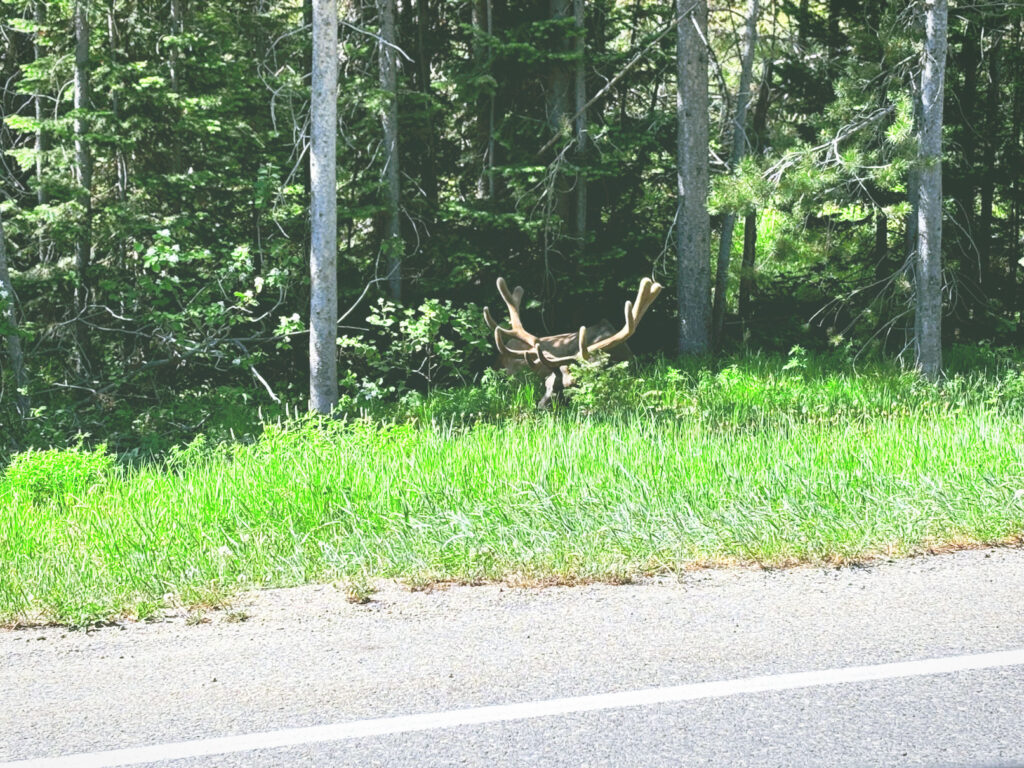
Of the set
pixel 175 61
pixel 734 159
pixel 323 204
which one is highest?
pixel 175 61

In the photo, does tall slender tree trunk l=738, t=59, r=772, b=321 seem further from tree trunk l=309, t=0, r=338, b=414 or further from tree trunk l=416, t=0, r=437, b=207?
tree trunk l=309, t=0, r=338, b=414

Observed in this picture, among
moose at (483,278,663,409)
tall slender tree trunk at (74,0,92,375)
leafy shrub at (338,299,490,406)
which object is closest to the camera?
moose at (483,278,663,409)

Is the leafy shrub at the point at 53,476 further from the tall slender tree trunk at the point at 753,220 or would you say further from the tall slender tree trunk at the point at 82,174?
the tall slender tree trunk at the point at 753,220

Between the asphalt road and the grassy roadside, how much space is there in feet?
1.08

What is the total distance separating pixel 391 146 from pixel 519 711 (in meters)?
12.2

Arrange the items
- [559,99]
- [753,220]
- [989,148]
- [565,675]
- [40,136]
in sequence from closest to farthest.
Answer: [565,675] → [40,136] → [559,99] → [989,148] → [753,220]

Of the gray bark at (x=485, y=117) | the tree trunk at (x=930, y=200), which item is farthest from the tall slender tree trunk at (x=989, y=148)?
the gray bark at (x=485, y=117)

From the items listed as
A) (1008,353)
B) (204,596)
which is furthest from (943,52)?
(204,596)

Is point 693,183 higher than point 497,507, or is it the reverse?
point 693,183

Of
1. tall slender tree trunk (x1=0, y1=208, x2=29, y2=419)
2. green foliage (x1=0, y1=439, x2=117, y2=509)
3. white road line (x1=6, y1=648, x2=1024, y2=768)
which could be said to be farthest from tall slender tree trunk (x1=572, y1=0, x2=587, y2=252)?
white road line (x1=6, y1=648, x2=1024, y2=768)

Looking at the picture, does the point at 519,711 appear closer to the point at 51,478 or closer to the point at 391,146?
the point at 51,478

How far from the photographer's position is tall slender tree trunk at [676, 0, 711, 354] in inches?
585

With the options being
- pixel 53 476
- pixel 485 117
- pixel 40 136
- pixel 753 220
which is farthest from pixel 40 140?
pixel 753 220

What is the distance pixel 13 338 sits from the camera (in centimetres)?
1296
